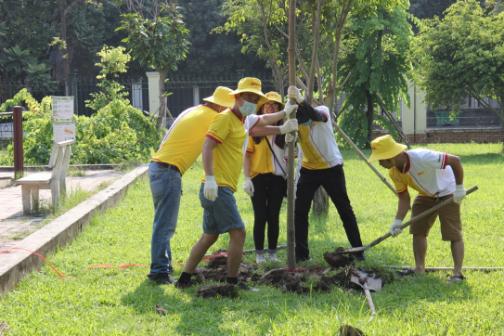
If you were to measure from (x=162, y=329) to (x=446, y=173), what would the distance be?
2.72m

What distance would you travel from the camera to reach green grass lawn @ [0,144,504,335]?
459 centimetres

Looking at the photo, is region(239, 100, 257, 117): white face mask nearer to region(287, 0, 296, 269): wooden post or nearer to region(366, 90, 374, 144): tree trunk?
region(287, 0, 296, 269): wooden post

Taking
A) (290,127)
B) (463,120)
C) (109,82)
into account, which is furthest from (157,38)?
(463,120)

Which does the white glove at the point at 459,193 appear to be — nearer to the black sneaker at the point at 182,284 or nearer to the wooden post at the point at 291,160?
the wooden post at the point at 291,160

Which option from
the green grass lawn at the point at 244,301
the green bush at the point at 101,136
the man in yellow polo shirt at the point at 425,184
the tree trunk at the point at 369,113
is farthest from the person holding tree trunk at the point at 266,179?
the tree trunk at the point at 369,113

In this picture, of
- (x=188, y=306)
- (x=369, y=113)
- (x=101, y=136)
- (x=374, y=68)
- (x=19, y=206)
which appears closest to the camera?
(x=188, y=306)

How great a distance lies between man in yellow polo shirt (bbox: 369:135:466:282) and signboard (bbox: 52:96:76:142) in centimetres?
706

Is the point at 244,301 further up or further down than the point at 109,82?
further down

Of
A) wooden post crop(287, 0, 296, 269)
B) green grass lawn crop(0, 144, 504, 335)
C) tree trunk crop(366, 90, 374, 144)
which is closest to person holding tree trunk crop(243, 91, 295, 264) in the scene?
green grass lawn crop(0, 144, 504, 335)

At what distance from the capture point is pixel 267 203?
6.81 m

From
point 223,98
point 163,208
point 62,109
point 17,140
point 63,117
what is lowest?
point 163,208

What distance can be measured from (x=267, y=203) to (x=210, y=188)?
1.56 metres

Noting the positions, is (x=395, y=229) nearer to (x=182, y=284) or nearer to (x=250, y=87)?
(x=250, y=87)

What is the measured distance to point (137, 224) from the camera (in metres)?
8.62
